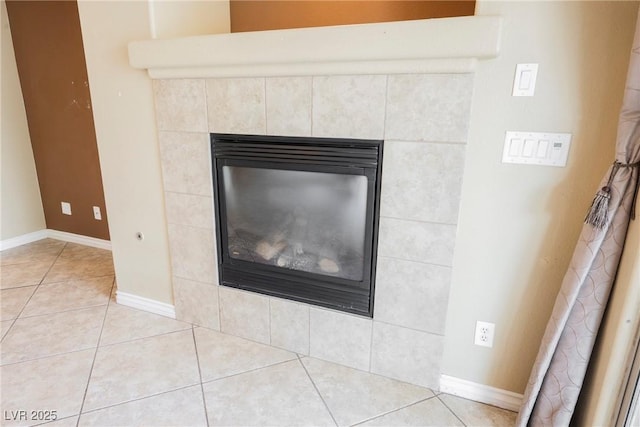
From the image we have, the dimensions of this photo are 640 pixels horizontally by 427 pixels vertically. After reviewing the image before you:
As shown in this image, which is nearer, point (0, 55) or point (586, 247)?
point (586, 247)

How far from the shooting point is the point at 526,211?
1440 mm

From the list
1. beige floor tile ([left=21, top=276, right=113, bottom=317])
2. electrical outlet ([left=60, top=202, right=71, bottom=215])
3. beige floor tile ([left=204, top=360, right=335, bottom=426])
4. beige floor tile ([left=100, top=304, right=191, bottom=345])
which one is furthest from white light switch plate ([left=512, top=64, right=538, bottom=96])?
electrical outlet ([left=60, top=202, right=71, bottom=215])

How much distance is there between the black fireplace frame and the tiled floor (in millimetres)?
344

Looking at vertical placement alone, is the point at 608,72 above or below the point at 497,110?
above

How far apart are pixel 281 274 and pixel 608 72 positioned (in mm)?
1559

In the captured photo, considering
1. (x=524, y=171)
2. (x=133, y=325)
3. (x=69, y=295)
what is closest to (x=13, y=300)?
(x=69, y=295)

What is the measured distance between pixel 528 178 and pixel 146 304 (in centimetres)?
224

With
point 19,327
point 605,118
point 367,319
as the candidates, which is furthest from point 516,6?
point 19,327

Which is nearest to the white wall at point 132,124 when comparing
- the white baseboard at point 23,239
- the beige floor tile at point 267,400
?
the beige floor tile at point 267,400

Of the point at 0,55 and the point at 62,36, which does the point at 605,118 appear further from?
the point at 0,55

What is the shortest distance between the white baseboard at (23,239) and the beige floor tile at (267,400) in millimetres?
2805

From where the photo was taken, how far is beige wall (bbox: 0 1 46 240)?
320 cm

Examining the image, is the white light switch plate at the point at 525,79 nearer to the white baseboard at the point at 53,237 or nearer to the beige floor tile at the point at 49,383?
the beige floor tile at the point at 49,383

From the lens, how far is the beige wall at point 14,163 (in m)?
3.20
